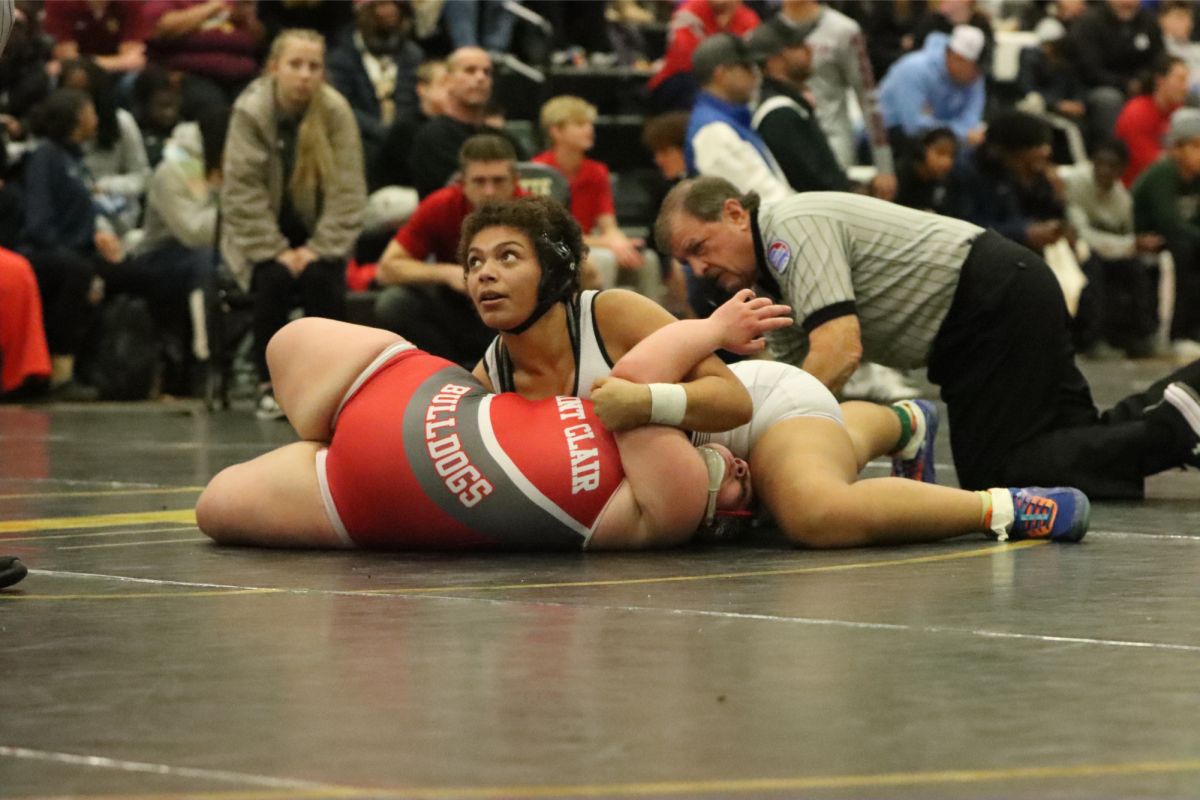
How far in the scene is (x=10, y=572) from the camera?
11.6 ft

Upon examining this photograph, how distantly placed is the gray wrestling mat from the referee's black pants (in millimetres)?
809

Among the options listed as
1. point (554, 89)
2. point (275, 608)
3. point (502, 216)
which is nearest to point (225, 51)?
point (554, 89)

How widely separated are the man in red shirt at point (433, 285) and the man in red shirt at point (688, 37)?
Result: 3.16 meters

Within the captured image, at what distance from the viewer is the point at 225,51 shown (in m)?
10.9

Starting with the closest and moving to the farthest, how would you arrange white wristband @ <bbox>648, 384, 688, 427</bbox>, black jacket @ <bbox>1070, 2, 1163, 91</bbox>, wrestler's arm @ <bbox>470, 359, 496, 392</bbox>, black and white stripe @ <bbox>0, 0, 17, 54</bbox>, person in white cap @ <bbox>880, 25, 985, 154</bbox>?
black and white stripe @ <bbox>0, 0, 17, 54</bbox> → white wristband @ <bbox>648, 384, 688, 427</bbox> → wrestler's arm @ <bbox>470, 359, 496, 392</bbox> → person in white cap @ <bbox>880, 25, 985, 154</bbox> → black jacket @ <bbox>1070, 2, 1163, 91</bbox>

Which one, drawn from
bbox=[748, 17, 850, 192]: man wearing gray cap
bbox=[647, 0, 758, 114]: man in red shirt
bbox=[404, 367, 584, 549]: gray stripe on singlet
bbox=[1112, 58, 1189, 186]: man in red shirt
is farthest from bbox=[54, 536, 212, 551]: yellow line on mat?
bbox=[1112, 58, 1189, 186]: man in red shirt

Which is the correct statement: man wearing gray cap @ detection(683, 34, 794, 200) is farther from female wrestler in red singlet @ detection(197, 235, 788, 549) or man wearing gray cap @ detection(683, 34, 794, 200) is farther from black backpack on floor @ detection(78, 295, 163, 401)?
female wrestler in red singlet @ detection(197, 235, 788, 549)

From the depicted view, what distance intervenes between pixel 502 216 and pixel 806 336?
126 cm

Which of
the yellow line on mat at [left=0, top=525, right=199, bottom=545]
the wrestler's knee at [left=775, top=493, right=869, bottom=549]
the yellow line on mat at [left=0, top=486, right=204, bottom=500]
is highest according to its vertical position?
the wrestler's knee at [left=775, top=493, right=869, bottom=549]

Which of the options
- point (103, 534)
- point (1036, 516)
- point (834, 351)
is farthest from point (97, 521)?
point (1036, 516)

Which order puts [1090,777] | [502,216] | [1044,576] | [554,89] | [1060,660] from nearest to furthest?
[1090,777], [1060,660], [1044,576], [502,216], [554,89]

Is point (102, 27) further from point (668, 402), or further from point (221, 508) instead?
point (668, 402)

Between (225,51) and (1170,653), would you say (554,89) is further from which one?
(1170,653)

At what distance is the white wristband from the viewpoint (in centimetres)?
396
